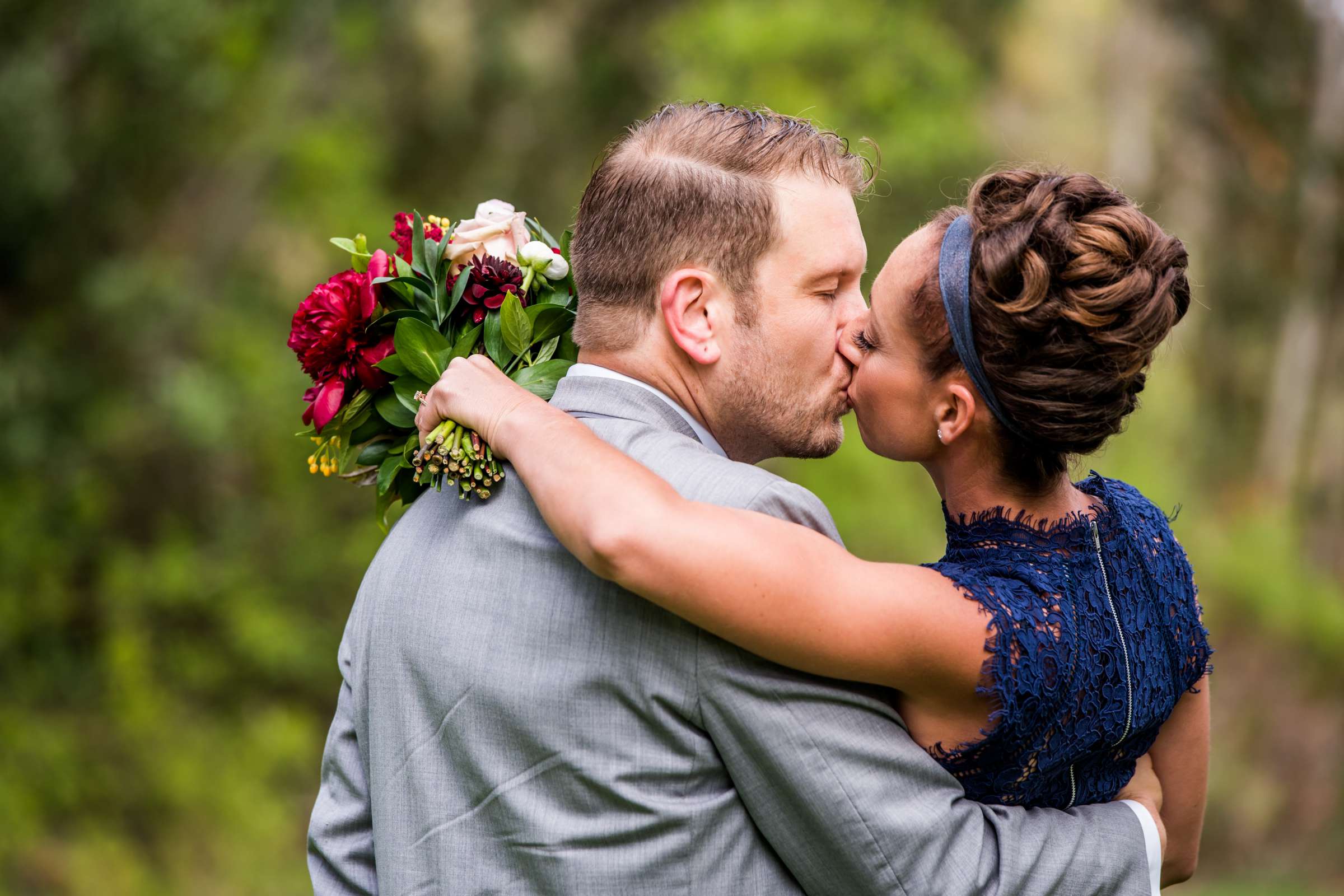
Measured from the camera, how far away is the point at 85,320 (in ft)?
24.4

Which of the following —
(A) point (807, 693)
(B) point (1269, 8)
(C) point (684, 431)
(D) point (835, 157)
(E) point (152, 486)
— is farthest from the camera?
(B) point (1269, 8)

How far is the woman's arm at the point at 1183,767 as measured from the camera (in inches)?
94.0

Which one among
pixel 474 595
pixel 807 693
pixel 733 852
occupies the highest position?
pixel 474 595

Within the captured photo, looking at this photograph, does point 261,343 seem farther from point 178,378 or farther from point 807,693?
point 807,693

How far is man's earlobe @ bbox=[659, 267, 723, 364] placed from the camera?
221 cm

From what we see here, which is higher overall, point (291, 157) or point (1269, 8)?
point (1269, 8)

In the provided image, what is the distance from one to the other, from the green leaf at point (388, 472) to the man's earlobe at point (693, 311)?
0.64m

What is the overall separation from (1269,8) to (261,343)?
31.0ft

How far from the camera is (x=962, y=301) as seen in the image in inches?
81.2

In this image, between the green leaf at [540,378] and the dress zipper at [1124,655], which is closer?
the dress zipper at [1124,655]

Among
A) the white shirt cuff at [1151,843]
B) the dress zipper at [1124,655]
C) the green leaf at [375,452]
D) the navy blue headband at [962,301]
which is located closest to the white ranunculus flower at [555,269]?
the green leaf at [375,452]

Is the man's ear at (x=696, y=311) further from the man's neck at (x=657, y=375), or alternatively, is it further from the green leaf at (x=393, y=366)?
the green leaf at (x=393, y=366)

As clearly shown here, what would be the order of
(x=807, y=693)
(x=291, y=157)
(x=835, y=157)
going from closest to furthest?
(x=807, y=693) < (x=835, y=157) < (x=291, y=157)

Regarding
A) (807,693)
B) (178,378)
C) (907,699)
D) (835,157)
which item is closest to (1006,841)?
(907,699)
